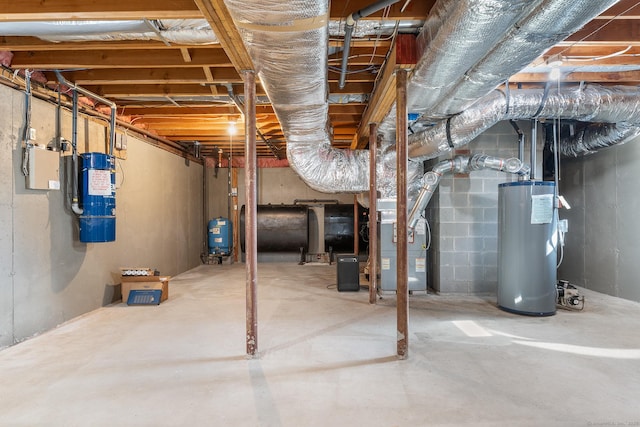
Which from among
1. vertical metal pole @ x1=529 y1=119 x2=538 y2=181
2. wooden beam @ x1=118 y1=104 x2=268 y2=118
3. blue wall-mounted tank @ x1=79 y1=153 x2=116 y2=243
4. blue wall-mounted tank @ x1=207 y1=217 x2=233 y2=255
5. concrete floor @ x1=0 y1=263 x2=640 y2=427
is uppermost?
wooden beam @ x1=118 y1=104 x2=268 y2=118

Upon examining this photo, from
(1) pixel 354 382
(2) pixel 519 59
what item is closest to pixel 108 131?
(1) pixel 354 382

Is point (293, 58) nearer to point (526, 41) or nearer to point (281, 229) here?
point (526, 41)

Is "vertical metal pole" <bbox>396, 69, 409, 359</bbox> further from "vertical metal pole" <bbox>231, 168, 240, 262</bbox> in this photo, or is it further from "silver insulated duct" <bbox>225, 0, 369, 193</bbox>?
"vertical metal pole" <bbox>231, 168, 240, 262</bbox>

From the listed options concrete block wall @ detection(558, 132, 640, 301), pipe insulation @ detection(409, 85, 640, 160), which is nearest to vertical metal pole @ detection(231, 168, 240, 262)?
pipe insulation @ detection(409, 85, 640, 160)

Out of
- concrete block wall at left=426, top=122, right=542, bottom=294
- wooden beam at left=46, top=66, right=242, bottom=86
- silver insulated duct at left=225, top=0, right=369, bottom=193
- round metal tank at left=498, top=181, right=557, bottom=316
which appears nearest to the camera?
silver insulated duct at left=225, top=0, right=369, bottom=193

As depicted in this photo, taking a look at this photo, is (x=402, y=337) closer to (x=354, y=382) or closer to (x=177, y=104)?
(x=354, y=382)

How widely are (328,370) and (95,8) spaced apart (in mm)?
2505

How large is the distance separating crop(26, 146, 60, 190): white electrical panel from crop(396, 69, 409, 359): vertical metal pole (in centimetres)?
285

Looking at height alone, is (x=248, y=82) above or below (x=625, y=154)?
above

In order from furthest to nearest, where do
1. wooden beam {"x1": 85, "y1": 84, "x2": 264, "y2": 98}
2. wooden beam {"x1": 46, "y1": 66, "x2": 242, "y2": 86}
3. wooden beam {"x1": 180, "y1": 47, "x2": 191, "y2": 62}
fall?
wooden beam {"x1": 85, "y1": 84, "x2": 264, "y2": 98}
wooden beam {"x1": 46, "y1": 66, "x2": 242, "y2": 86}
wooden beam {"x1": 180, "y1": 47, "x2": 191, "y2": 62}

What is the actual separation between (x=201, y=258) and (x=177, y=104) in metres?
3.70

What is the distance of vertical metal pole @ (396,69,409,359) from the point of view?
2320mm

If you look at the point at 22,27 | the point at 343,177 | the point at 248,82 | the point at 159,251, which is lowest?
the point at 159,251

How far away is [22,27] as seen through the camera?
2.16 meters
